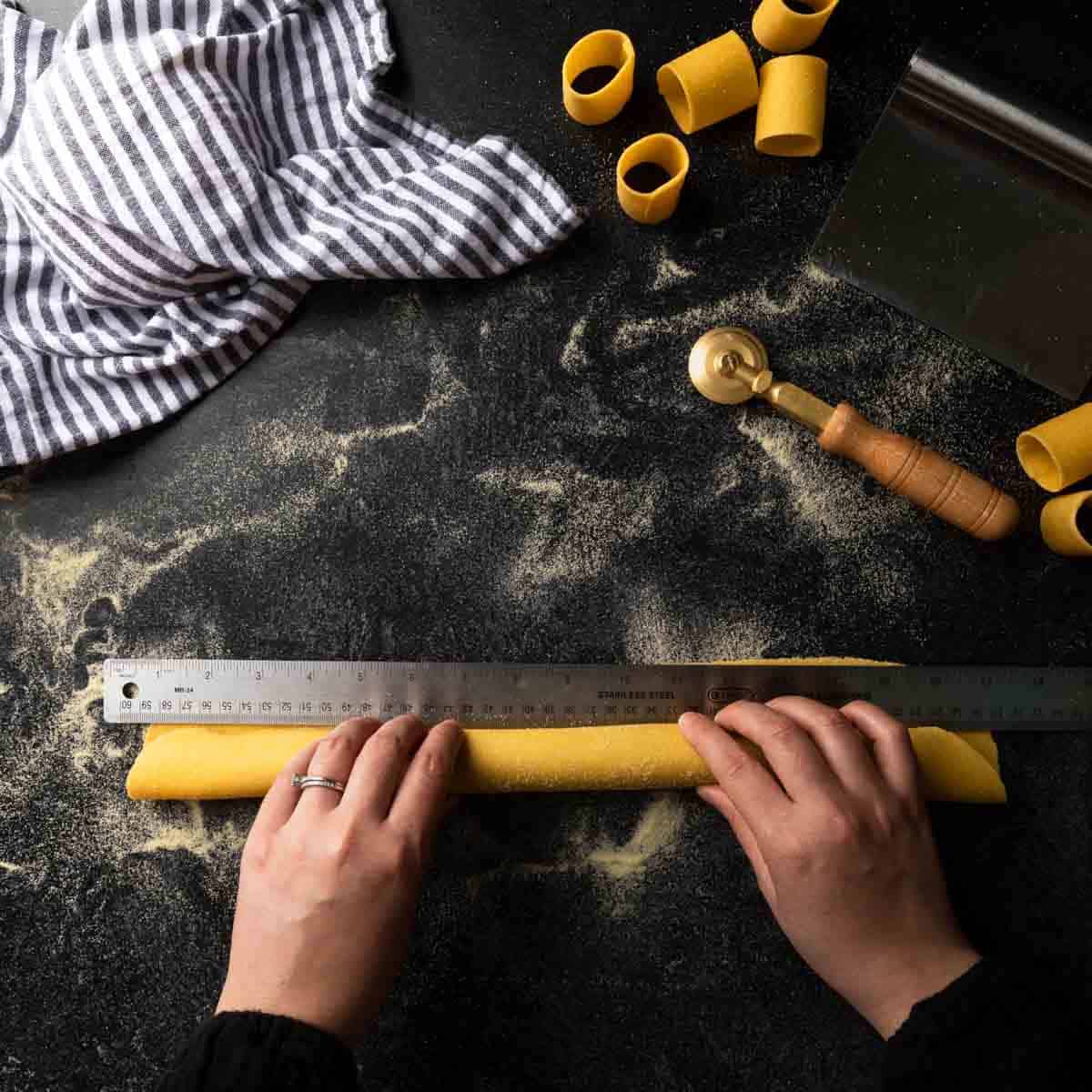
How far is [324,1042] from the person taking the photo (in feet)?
2.93

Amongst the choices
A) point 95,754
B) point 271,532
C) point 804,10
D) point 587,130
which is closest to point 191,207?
point 271,532

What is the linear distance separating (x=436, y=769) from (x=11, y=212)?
0.84m

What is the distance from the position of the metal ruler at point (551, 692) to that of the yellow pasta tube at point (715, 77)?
0.69 meters

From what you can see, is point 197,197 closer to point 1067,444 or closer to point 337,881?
point 337,881

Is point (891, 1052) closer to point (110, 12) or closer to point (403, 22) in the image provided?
point (403, 22)

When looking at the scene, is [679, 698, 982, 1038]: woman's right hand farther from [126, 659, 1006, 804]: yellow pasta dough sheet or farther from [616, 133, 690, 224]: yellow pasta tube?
[616, 133, 690, 224]: yellow pasta tube

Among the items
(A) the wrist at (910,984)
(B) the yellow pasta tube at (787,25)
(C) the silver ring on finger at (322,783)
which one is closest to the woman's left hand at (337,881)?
(C) the silver ring on finger at (322,783)

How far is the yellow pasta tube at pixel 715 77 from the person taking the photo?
114 cm

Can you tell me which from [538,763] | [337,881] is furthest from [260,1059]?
[538,763]

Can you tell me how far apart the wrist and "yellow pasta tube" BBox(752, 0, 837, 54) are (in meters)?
1.08

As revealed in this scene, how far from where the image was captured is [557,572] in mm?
1153

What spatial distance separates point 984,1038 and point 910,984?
0.08m

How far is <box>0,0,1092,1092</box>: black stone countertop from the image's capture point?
43.2 inches

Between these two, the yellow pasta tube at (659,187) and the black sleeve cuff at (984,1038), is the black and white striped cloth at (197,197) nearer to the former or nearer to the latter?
the yellow pasta tube at (659,187)
